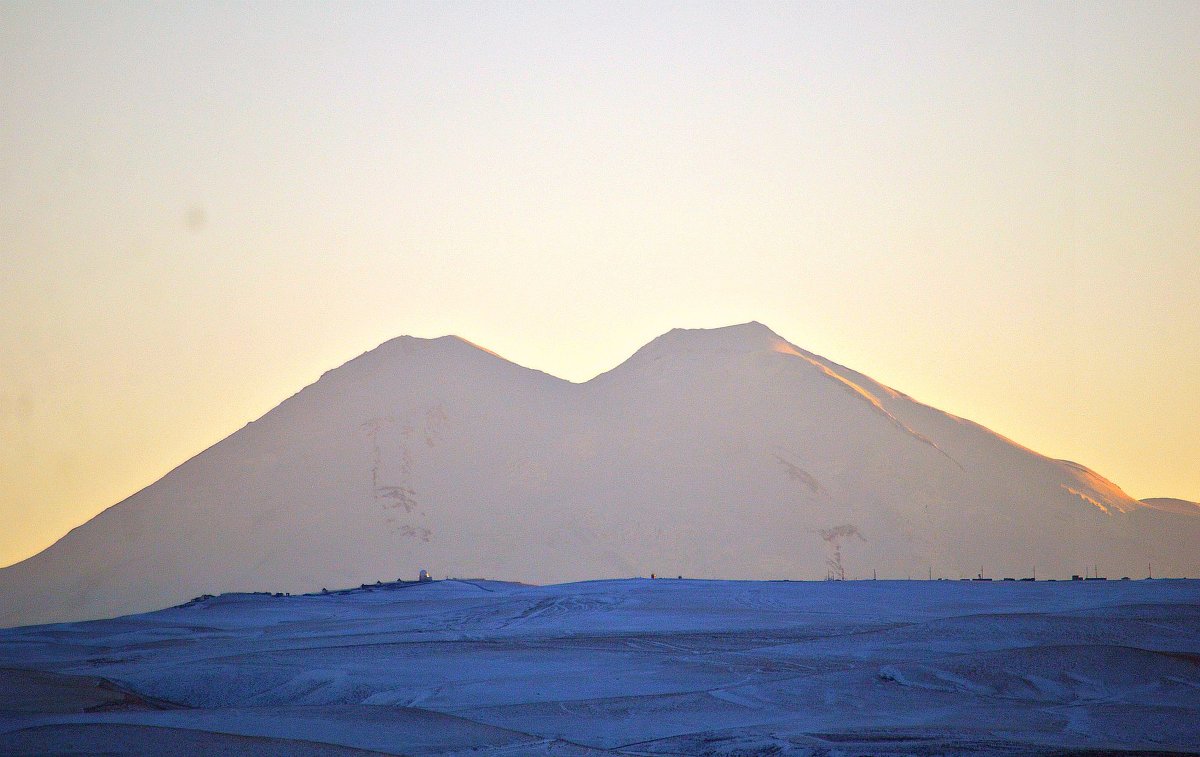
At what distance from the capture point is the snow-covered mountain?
88438mm

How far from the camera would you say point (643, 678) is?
22297mm

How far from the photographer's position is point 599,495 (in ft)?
314

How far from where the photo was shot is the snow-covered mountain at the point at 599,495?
290ft

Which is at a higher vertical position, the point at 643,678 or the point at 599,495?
the point at 599,495

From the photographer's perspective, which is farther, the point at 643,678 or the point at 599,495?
the point at 599,495

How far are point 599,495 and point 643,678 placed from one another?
73.5 m

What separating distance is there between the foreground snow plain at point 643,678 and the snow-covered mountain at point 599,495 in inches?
2046

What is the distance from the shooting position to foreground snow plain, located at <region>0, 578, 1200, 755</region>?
1703cm

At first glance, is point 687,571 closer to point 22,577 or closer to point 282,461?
point 282,461

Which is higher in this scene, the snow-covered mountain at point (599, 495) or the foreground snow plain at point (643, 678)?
the snow-covered mountain at point (599, 495)

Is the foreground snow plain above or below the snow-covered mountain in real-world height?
below

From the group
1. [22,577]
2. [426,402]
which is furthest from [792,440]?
[22,577]

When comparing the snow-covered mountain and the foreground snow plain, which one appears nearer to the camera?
the foreground snow plain

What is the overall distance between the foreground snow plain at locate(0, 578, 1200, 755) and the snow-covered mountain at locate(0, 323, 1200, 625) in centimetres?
5197
